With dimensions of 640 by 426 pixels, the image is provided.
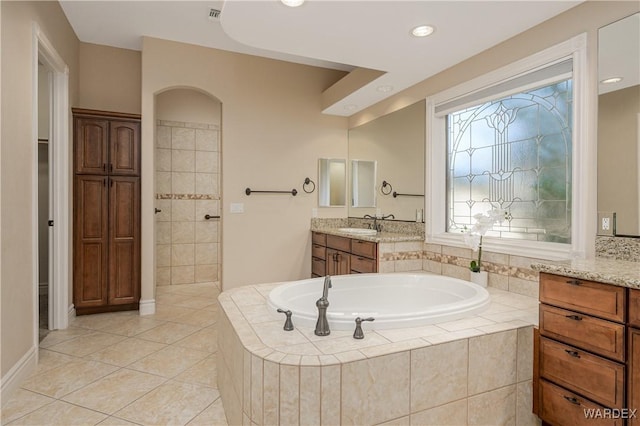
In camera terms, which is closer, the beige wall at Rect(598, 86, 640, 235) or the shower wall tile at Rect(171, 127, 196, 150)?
the beige wall at Rect(598, 86, 640, 235)

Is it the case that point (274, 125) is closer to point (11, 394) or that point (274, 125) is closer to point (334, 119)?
point (334, 119)

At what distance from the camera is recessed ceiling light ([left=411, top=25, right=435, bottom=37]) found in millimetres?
2321

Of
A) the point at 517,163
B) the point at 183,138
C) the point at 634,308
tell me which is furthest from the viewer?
the point at 183,138

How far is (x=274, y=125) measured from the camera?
4.20 meters

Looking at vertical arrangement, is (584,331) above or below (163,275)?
above

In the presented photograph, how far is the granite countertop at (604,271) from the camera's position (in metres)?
1.42

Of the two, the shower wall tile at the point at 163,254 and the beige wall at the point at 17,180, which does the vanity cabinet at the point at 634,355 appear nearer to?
the beige wall at the point at 17,180

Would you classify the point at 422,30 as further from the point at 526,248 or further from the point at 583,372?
the point at 583,372

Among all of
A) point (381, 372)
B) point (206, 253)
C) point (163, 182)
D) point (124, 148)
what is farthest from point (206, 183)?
point (381, 372)

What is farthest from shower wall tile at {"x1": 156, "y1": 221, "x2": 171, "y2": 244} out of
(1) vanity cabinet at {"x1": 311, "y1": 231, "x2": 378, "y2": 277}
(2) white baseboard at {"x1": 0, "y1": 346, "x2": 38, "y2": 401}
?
(2) white baseboard at {"x1": 0, "y1": 346, "x2": 38, "y2": 401}

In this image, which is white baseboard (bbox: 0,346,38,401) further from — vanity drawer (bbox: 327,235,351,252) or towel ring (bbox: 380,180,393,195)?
towel ring (bbox: 380,180,393,195)

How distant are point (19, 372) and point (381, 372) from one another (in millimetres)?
2246

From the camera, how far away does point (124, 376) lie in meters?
2.32

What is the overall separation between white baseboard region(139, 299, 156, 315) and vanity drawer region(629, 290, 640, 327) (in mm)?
3710
